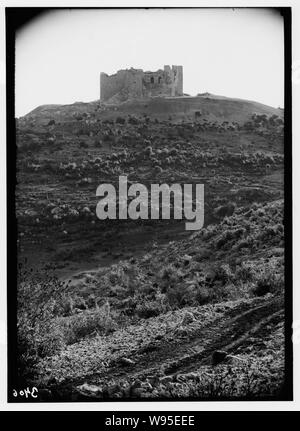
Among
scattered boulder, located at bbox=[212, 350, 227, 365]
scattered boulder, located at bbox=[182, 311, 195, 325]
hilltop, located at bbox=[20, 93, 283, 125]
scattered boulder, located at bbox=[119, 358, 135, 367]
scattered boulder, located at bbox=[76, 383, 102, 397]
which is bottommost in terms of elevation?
scattered boulder, located at bbox=[76, 383, 102, 397]

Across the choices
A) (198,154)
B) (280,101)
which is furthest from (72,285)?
(280,101)

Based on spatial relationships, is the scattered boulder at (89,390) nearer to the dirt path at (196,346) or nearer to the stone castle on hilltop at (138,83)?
the dirt path at (196,346)

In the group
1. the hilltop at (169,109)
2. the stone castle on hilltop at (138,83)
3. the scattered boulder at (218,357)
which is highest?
the stone castle on hilltop at (138,83)

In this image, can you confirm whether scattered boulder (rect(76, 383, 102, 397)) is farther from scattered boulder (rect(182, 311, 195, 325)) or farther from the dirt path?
scattered boulder (rect(182, 311, 195, 325))

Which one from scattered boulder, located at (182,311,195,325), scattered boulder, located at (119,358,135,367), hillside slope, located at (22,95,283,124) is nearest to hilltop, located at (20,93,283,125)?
hillside slope, located at (22,95,283,124)

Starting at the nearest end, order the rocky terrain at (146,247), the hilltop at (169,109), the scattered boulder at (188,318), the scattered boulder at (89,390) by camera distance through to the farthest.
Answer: the scattered boulder at (89,390) < the rocky terrain at (146,247) < the scattered boulder at (188,318) < the hilltop at (169,109)

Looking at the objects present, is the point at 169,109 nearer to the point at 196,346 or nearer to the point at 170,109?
the point at 170,109

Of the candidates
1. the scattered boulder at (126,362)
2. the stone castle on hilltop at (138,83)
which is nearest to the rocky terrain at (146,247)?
the scattered boulder at (126,362)
